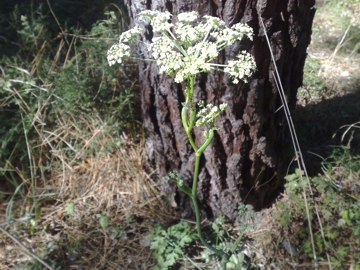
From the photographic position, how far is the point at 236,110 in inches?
74.2

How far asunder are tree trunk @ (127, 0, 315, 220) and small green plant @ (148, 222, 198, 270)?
0.70 feet

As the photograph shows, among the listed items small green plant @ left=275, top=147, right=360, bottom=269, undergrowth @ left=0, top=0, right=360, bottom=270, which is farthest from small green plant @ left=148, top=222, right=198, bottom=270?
small green plant @ left=275, top=147, right=360, bottom=269

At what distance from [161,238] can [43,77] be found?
4.62ft

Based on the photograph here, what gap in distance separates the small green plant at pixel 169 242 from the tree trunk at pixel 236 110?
8.4 inches

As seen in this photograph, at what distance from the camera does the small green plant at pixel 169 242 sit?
204 centimetres

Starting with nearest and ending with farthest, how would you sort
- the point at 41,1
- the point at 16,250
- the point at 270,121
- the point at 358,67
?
the point at 270,121, the point at 16,250, the point at 358,67, the point at 41,1

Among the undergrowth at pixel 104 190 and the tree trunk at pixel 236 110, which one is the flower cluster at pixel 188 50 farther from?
the undergrowth at pixel 104 190

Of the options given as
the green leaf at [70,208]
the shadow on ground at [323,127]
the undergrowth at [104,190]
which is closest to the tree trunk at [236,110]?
the undergrowth at [104,190]

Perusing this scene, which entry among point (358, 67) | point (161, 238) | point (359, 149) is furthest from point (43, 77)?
point (358, 67)

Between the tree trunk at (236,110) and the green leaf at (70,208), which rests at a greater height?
the tree trunk at (236,110)

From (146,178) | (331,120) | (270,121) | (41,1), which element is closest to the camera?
(270,121)

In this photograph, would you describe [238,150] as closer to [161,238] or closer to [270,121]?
[270,121]

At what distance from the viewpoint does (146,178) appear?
2449mm

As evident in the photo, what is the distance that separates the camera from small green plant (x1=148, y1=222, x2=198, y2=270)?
2039 millimetres
